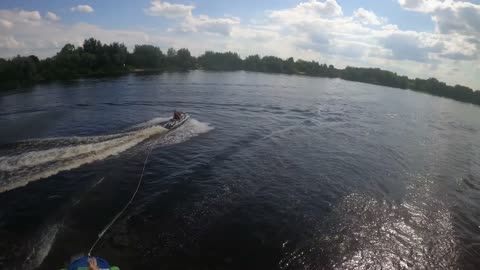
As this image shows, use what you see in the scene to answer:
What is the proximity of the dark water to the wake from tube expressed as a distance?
14cm

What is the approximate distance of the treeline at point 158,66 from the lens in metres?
82.9

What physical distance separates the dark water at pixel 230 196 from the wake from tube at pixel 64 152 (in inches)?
5.6

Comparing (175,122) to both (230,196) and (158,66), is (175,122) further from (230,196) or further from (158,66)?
(158,66)

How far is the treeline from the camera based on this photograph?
82.9m

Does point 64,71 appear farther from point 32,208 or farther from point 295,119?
point 32,208

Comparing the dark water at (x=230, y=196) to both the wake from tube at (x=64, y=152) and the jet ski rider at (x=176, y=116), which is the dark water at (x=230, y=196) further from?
the jet ski rider at (x=176, y=116)

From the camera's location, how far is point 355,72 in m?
169

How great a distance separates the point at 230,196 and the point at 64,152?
14.2 meters

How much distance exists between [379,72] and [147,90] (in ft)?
433

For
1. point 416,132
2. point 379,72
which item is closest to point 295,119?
point 416,132

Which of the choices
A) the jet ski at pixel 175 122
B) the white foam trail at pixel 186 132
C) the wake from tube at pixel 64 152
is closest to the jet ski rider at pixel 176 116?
the jet ski at pixel 175 122

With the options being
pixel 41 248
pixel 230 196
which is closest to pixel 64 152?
pixel 41 248

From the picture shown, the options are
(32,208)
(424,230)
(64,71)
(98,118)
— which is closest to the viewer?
(32,208)

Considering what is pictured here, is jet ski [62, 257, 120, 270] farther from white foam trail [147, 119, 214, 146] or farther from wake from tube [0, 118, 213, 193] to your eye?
white foam trail [147, 119, 214, 146]
